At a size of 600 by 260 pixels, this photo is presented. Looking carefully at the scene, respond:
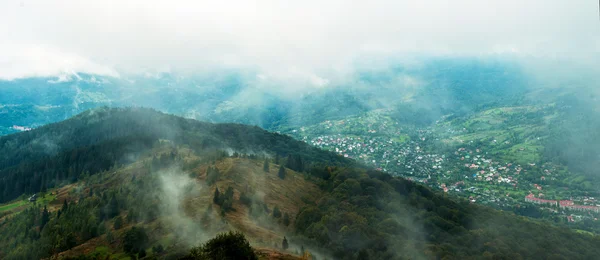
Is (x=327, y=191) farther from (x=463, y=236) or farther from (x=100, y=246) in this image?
(x=100, y=246)

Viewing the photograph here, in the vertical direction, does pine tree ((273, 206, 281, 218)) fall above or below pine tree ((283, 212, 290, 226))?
above

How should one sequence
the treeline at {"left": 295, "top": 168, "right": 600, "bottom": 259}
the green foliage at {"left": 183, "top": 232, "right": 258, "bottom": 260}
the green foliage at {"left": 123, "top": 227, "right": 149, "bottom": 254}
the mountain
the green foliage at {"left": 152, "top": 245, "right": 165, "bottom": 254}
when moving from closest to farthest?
the green foliage at {"left": 183, "top": 232, "right": 258, "bottom": 260}, the green foliage at {"left": 152, "top": 245, "right": 165, "bottom": 254}, the green foliage at {"left": 123, "top": 227, "right": 149, "bottom": 254}, the mountain, the treeline at {"left": 295, "top": 168, "right": 600, "bottom": 259}

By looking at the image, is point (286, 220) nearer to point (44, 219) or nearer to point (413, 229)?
point (413, 229)

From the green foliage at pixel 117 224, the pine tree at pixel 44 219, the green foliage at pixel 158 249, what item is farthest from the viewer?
the pine tree at pixel 44 219

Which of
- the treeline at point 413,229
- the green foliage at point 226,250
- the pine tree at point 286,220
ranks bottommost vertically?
the treeline at point 413,229

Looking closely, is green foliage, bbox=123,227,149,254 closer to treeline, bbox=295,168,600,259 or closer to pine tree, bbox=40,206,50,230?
treeline, bbox=295,168,600,259

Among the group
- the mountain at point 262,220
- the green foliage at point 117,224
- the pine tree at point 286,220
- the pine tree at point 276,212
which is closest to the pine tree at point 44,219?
the mountain at point 262,220

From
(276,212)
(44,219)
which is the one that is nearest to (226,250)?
(276,212)

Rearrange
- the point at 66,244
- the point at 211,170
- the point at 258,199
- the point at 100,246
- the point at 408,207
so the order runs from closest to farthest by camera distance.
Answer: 1. the point at 100,246
2. the point at 66,244
3. the point at 258,199
4. the point at 211,170
5. the point at 408,207

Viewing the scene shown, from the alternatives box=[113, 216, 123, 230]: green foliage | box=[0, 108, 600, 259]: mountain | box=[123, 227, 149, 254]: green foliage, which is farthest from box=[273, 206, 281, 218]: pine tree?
box=[113, 216, 123, 230]: green foliage

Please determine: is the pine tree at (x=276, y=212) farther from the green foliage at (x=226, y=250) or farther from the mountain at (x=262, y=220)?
the green foliage at (x=226, y=250)

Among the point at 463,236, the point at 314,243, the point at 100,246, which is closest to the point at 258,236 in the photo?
the point at 314,243
